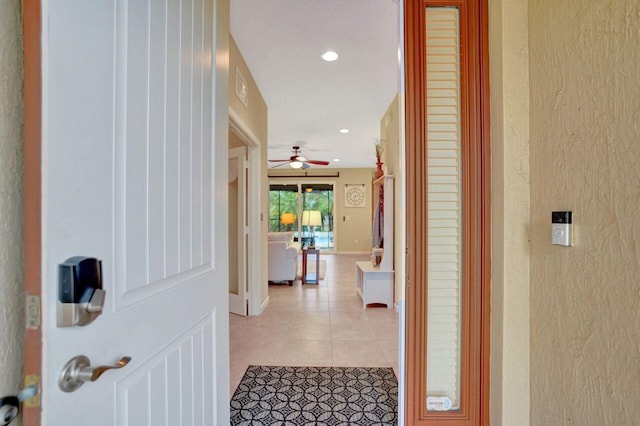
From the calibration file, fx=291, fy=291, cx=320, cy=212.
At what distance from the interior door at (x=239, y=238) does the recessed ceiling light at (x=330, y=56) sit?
140cm

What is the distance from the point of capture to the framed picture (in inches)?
373

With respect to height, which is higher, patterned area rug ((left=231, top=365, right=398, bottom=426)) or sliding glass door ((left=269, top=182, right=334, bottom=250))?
sliding glass door ((left=269, top=182, right=334, bottom=250))

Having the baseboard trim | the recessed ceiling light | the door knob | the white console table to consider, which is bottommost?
the baseboard trim

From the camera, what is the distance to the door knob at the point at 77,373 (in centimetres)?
55

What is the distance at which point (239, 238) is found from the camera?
354 centimetres

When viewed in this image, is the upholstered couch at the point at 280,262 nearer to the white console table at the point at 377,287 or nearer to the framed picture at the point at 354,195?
the white console table at the point at 377,287

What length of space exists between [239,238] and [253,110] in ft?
4.96

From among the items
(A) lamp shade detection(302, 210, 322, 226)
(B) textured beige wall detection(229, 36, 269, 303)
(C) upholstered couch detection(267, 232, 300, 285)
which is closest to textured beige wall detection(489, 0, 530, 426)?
(B) textured beige wall detection(229, 36, 269, 303)

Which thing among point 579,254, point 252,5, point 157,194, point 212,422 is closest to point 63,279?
point 157,194

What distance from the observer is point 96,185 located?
0.63 m

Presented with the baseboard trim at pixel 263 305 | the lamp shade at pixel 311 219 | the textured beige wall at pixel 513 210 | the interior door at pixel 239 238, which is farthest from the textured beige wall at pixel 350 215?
the textured beige wall at pixel 513 210

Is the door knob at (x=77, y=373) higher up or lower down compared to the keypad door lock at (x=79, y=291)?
lower down

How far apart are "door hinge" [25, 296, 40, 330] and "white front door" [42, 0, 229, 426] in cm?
1

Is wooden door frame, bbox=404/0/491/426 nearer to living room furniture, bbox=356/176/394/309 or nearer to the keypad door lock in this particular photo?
the keypad door lock
